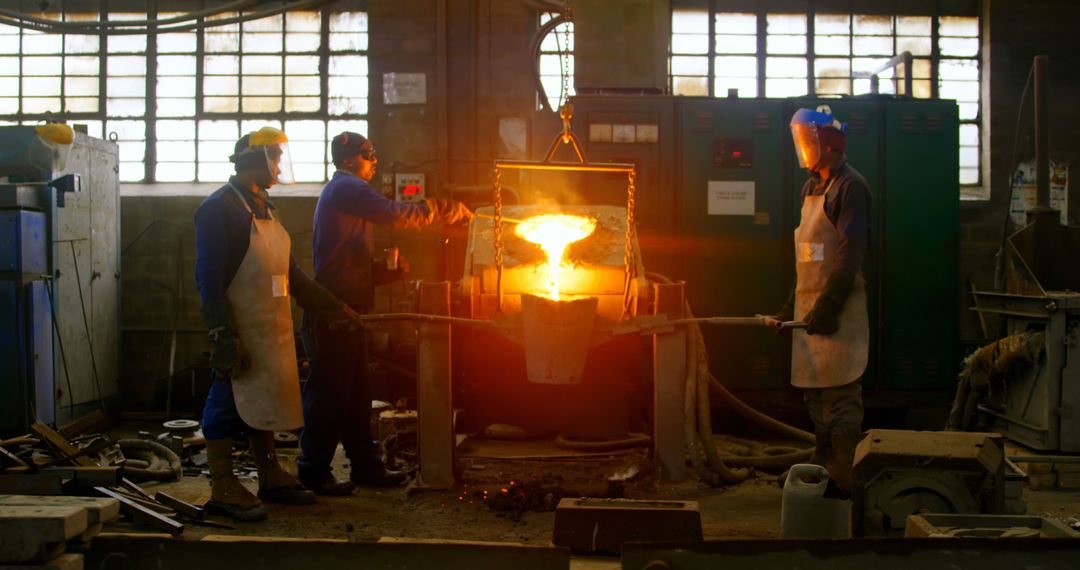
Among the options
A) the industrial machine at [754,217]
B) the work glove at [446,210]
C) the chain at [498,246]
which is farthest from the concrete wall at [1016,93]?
the chain at [498,246]

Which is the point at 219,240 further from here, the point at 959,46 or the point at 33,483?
the point at 959,46

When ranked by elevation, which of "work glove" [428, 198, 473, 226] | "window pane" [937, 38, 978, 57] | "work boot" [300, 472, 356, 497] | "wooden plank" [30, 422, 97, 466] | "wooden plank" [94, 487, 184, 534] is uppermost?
"window pane" [937, 38, 978, 57]

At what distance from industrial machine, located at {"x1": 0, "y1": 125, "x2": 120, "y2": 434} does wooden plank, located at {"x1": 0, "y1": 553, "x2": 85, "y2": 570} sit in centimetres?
382

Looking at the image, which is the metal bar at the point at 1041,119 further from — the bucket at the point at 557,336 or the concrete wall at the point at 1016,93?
the bucket at the point at 557,336

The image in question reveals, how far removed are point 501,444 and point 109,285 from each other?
3.69 m

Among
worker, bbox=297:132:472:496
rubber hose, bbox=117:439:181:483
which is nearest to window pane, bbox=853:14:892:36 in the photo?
worker, bbox=297:132:472:496

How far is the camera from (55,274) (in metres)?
6.85

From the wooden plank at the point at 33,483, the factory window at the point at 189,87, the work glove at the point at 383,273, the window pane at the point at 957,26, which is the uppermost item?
the window pane at the point at 957,26

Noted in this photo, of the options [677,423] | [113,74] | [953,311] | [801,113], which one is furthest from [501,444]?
[113,74]

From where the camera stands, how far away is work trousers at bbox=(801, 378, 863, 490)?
4754mm

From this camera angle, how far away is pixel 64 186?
22.2 feet

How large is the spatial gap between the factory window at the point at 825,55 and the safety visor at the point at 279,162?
4.67m

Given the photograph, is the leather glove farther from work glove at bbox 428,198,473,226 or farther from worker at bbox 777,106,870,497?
worker at bbox 777,106,870,497

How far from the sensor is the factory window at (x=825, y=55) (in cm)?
870
